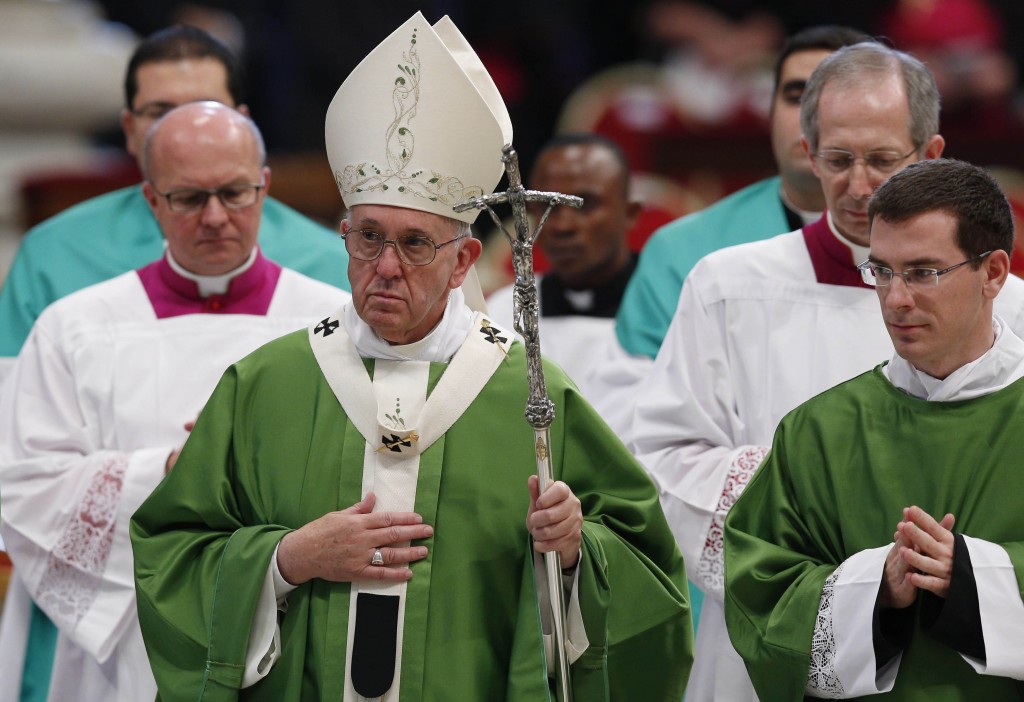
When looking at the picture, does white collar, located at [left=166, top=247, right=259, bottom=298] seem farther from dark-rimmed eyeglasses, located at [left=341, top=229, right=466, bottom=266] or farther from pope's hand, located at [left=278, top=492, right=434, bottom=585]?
pope's hand, located at [left=278, top=492, right=434, bottom=585]

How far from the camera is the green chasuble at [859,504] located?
3.77m

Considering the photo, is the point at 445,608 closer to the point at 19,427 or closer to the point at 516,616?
the point at 516,616

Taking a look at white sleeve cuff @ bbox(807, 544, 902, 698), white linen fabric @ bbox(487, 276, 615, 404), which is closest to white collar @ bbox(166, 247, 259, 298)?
white linen fabric @ bbox(487, 276, 615, 404)

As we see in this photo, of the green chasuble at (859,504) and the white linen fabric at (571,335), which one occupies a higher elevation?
the white linen fabric at (571,335)

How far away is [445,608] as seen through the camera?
3.95 m

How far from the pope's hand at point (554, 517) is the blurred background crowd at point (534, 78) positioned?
18.1 feet

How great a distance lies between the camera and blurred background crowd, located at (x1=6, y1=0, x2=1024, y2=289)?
945 centimetres

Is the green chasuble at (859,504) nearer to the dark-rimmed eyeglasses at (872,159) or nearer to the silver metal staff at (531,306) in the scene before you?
the silver metal staff at (531,306)

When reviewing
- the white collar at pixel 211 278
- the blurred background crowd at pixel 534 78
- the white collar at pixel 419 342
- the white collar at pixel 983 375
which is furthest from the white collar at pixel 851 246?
the blurred background crowd at pixel 534 78

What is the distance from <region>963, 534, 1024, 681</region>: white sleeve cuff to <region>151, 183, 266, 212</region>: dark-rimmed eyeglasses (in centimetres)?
230

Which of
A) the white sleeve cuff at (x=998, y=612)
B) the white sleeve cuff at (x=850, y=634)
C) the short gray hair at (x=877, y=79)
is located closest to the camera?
the white sleeve cuff at (x=998, y=612)

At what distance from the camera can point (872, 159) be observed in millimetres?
4598

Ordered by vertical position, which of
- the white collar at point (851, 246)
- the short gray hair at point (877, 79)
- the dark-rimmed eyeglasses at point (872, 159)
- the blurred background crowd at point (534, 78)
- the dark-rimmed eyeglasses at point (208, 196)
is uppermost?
the blurred background crowd at point (534, 78)

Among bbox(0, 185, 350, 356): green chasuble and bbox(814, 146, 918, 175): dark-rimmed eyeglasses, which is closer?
bbox(814, 146, 918, 175): dark-rimmed eyeglasses
